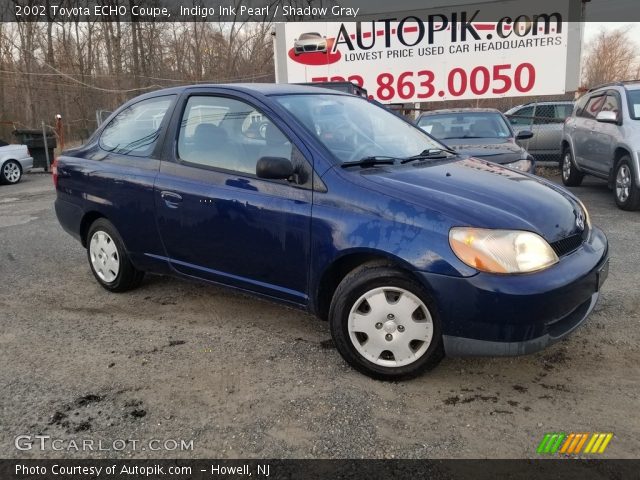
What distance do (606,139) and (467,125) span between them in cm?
202

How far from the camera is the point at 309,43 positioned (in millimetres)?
14586

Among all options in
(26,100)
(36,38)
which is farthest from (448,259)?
(36,38)

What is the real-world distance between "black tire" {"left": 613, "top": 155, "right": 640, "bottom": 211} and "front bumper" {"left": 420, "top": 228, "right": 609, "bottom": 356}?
5168 mm

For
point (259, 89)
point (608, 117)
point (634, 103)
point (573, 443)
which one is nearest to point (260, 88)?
point (259, 89)

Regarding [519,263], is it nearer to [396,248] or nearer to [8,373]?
[396,248]

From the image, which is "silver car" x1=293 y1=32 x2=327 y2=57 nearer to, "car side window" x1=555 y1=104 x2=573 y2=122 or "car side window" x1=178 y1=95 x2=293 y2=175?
"car side window" x1=555 y1=104 x2=573 y2=122

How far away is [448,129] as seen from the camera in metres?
8.16

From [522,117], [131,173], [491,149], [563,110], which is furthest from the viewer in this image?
[563,110]

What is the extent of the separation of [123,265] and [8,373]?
1341 millimetres

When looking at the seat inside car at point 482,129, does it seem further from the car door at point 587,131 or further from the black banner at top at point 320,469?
the black banner at top at point 320,469

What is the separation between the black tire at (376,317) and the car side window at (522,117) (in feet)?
34.0

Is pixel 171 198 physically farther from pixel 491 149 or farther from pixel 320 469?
pixel 491 149

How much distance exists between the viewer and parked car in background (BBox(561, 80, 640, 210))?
7152 millimetres

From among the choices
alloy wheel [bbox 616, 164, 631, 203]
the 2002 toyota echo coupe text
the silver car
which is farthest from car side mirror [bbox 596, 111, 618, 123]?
the silver car
